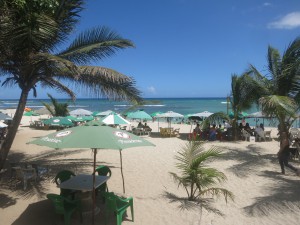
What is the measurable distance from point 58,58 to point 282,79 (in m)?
8.65

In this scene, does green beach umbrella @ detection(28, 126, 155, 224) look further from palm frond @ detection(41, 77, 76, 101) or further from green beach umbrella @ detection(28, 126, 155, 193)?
palm frond @ detection(41, 77, 76, 101)

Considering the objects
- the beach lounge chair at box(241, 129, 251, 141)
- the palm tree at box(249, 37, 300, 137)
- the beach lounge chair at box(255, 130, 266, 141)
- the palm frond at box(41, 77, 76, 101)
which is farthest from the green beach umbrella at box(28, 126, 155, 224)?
the beach lounge chair at box(255, 130, 266, 141)

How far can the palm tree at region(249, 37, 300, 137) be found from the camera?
416 inches

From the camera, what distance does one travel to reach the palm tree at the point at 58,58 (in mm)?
6070

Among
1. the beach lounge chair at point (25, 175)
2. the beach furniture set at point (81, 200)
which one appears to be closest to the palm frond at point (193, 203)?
the beach furniture set at point (81, 200)

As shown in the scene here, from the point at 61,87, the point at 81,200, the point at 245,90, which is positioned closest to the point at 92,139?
the point at 81,200

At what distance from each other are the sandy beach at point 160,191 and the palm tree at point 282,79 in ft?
6.35

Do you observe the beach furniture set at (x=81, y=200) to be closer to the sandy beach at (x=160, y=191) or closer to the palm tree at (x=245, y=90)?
the sandy beach at (x=160, y=191)

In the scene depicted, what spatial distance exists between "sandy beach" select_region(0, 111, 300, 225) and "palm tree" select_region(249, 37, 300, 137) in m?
1.93

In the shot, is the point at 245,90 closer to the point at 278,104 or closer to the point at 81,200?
the point at 278,104

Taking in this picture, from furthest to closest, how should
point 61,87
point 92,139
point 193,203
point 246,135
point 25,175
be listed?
point 246,135 < point 61,87 < point 25,175 < point 193,203 < point 92,139

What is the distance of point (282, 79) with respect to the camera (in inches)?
436

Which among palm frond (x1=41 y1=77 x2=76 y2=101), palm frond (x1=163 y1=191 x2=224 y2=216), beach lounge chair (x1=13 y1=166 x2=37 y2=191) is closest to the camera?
palm frond (x1=163 y1=191 x2=224 y2=216)

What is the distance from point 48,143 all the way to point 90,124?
825 mm
